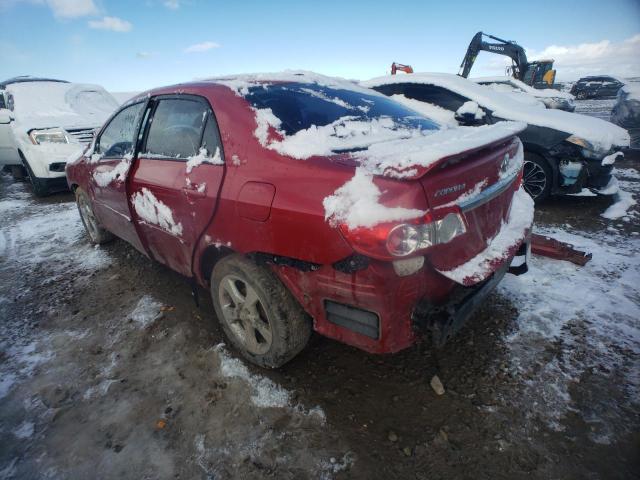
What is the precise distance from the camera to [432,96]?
5051 mm

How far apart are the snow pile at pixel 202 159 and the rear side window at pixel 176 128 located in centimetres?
5

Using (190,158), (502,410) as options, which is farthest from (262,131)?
(502,410)

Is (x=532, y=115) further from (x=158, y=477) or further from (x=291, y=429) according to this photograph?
(x=158, y=477)

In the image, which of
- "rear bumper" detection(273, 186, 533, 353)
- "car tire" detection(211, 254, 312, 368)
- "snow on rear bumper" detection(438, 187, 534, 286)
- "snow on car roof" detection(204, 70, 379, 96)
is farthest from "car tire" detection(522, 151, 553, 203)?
"car tire" detection(211, 254, 312, 368)

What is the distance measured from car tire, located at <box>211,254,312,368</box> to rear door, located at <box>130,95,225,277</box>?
0.33 meters

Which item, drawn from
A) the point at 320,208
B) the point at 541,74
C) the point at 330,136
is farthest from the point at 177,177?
the point at 541,74

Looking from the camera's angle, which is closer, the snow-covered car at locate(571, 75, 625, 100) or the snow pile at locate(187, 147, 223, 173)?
the snow pile at locate(187, 147, 223, 173)

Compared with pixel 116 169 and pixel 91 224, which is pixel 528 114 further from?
pixel 91 224

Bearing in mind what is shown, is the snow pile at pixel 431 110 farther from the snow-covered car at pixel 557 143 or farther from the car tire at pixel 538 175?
the car tire at pixel 538 175

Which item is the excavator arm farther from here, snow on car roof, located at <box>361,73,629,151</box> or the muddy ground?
the muddy ground

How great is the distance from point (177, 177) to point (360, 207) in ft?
4.48

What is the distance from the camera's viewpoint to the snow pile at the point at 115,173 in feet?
8.90

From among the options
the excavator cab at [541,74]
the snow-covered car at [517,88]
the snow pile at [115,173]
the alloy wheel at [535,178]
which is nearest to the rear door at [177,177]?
the snow pile at [115,173]

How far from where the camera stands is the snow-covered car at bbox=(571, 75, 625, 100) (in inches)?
746
